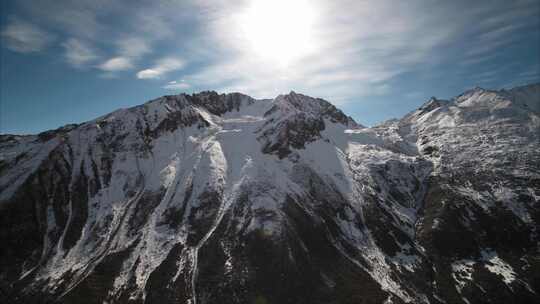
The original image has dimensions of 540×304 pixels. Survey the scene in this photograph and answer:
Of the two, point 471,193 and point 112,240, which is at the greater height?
point 471,193

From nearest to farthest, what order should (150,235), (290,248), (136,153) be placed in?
(290,248) → (150,235) → (136,153)

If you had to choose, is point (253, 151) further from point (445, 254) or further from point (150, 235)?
point (445, 254)

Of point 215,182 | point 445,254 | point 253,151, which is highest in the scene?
point 253,151

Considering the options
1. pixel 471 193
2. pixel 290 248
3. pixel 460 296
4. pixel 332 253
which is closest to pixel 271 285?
pixel 290 248

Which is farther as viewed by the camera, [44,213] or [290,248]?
[44,213]

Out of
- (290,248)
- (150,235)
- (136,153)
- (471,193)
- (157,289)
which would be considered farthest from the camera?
(136,153)

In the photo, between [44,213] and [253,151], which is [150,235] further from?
[253,151]

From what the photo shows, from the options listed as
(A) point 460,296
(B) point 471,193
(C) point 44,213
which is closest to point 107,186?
(C) point 44,213
